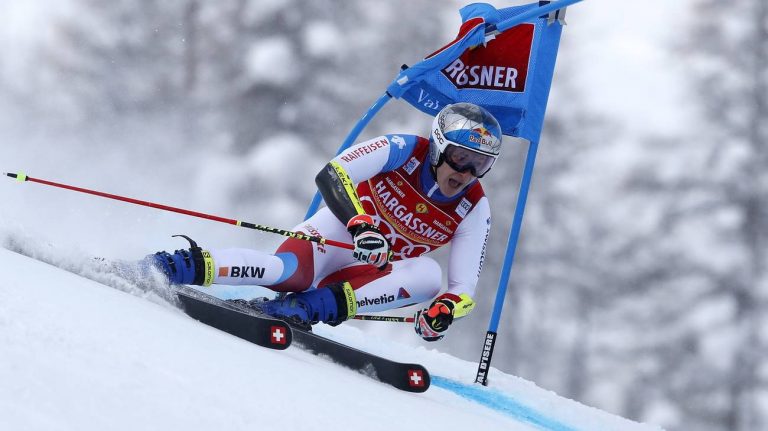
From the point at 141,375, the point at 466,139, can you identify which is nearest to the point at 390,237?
the point at 466,139

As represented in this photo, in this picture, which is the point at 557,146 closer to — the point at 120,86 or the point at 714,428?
the point at 714,428

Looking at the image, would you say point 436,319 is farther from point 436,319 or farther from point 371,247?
point 371,247

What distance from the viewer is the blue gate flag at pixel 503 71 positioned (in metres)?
4.63

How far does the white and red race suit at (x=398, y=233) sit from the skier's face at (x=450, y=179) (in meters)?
0.04

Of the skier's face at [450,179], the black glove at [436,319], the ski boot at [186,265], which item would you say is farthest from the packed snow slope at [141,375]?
the skier's face at [450,179]

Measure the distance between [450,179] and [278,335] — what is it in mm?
1309

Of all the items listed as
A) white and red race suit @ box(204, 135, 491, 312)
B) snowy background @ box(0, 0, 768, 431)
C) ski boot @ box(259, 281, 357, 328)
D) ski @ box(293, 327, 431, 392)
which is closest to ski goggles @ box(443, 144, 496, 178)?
white and red race suit @ box(204, 135, 491, 312)

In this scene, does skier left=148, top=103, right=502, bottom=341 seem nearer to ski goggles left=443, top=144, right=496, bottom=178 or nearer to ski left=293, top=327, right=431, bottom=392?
ski goggles left=443, top=144, right=496, bottom=178

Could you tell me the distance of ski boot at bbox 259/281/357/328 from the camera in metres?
3.53

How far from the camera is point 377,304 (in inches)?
147

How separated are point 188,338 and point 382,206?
6.25 ft

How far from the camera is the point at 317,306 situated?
3594 millimetres

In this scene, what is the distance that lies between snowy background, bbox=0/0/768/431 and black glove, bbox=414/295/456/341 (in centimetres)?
795

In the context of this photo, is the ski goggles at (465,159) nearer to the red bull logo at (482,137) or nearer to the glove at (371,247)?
the red bull logo at (482,137)
